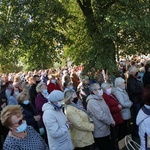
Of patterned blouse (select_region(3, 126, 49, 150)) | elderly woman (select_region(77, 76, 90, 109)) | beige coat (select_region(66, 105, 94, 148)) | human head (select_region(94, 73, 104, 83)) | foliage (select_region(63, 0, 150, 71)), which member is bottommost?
beige coat (select_region(66, 105, 94, 148))

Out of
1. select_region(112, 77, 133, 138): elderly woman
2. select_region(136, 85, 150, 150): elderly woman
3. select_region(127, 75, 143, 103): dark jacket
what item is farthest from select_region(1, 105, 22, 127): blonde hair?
select_region(127, 75, 143, 103): dark jacket

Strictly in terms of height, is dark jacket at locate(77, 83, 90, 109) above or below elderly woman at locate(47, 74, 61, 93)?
below

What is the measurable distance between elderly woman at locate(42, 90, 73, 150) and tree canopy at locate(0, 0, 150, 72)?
350cm

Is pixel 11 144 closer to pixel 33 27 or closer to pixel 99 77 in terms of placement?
pixel 33 27

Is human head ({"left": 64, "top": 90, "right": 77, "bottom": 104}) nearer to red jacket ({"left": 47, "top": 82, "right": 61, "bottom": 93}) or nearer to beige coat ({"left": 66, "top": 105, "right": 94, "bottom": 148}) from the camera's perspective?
beige coat ({"left": 66, "top": 105, "right": 94, "bottom": 148})

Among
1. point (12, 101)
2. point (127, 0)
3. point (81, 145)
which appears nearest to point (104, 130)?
point (81, 145)

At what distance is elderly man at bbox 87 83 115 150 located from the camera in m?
5.94

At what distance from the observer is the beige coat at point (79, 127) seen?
5.33 meters

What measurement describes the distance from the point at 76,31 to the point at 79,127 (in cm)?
584

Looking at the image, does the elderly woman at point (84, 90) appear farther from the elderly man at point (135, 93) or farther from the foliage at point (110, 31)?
the elderly man at point (135, 93)

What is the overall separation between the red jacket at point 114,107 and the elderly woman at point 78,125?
1.22 meters

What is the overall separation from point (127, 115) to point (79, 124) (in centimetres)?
230

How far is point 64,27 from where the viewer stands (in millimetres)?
9945

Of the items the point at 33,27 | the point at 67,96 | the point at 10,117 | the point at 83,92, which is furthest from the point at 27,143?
the point at 33,27
